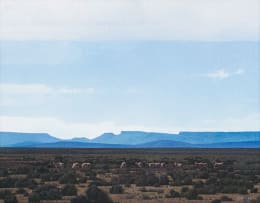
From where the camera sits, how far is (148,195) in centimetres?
4562

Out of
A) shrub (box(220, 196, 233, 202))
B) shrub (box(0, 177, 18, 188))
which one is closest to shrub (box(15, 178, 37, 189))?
shrub (box(0, 177, 18, 188))

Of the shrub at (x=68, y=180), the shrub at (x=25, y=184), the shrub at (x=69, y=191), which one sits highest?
the shrub at (x=68, y=180)

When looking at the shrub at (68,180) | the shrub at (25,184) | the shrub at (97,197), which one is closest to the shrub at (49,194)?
the shrub at (97,197)

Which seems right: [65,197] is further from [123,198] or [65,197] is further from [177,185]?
[177,185]

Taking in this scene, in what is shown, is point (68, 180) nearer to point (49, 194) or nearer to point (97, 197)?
point (49, 194)

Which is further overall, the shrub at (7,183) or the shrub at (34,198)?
the shrub at (7,183)

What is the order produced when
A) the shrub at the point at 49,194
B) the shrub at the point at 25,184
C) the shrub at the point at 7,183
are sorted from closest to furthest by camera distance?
the shrub at the point at 49,194 → the shrub at the point at 25,184 → the shrub at the point at 7,183

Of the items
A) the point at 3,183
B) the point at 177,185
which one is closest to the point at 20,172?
the point at 3,183

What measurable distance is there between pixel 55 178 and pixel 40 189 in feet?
45.3

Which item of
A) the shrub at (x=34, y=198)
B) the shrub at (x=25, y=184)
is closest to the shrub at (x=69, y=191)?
the shrub at (x=34, y=198)

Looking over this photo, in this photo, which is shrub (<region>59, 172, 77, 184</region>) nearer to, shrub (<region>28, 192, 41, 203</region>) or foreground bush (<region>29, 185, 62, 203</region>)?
foreground bush (<region>29, 185, 62, 203</region>)

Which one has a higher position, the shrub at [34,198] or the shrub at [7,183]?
the shrub at [7,183]

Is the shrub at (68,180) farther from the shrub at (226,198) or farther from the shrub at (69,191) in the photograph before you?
the shrub at (226,198)

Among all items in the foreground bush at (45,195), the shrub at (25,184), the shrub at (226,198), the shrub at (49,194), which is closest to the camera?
the foreground bush at (45,195)
